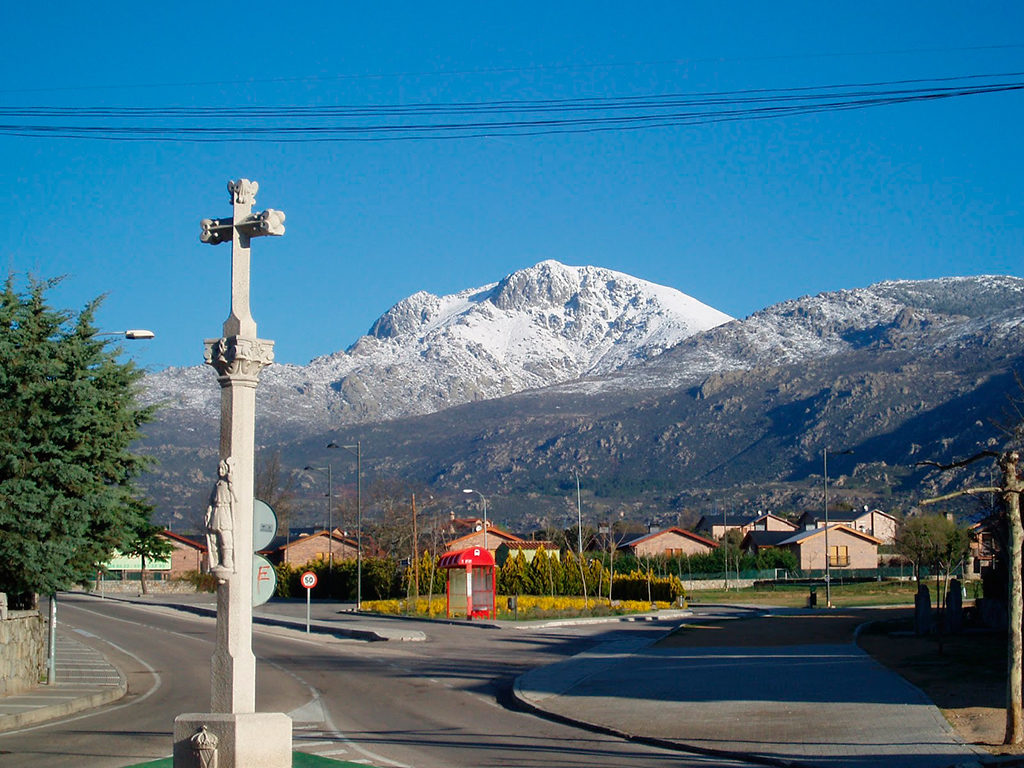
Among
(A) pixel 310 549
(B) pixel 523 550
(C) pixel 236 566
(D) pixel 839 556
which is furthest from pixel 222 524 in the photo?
(D) pixel 839 556

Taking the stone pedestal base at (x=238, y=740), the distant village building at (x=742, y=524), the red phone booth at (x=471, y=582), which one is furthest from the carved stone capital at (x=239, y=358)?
the distant village building at (x=742, y=524)

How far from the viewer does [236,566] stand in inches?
420

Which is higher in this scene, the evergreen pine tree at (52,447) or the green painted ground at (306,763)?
the evergreen pine tree at (52,447)

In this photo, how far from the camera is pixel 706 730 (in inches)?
657

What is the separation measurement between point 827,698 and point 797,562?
83.4 m

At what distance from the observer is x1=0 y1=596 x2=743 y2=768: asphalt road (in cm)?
1491

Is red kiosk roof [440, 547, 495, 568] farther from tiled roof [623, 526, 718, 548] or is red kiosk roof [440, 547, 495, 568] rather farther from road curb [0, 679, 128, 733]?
tiled roof [623, 526, 718, 548]

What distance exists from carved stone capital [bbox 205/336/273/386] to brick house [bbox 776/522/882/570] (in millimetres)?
94438

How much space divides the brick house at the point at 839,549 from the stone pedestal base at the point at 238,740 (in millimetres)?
94437

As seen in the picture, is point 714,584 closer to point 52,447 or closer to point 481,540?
point 481,540

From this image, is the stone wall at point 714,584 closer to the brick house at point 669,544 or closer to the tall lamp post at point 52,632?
the brick house at point 669,544

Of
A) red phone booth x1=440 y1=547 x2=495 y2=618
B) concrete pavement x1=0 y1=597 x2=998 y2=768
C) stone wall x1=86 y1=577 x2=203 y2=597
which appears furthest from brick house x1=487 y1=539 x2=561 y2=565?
concrete pavement x1=0 y1=597 x2=998 y2=768

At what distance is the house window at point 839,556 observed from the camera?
100250 mm

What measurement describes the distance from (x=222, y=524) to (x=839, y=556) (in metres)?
96.1
